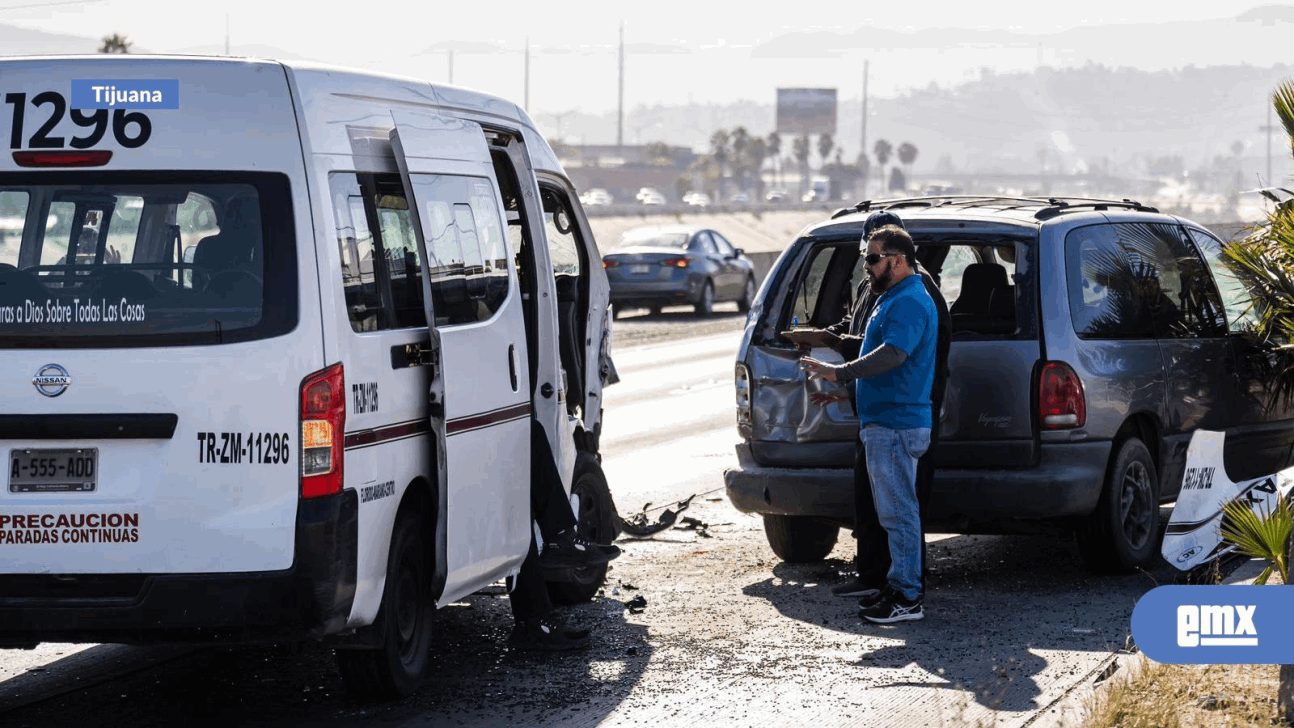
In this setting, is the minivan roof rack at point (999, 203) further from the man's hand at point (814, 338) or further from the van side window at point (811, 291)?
the man's hand at point (814, 338)

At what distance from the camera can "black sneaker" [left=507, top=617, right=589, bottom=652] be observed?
283 inches

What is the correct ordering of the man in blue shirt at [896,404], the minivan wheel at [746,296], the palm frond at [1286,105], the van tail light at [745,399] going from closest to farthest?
the man in blue shirt at [896,404] < the palm frond at [1286,105] < the van tail light at [745,399] < the minivan wheel at [746,296]

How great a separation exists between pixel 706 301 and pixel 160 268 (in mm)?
26579

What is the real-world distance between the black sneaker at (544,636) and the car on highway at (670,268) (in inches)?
891

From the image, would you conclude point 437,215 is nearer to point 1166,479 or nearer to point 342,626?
point 342,626

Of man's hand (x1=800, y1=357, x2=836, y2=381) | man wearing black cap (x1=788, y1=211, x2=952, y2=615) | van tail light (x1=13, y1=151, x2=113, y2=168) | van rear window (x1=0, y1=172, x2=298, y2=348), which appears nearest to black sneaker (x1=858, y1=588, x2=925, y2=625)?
man wearing black cap (x1=788, y1=211, x2=952, y2=615)

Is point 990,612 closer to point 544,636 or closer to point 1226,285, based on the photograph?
point 544,636

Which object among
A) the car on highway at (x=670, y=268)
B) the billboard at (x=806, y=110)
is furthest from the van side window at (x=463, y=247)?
the billboard at (x=806, y=110)

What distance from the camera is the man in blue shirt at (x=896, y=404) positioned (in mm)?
7711

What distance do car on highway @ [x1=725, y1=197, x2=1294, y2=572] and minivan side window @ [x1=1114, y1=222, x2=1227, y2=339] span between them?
0.04 ft

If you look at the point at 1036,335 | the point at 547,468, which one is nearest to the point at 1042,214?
the point at 1036,335

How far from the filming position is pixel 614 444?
15.0 metres

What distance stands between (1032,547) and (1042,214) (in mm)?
2064

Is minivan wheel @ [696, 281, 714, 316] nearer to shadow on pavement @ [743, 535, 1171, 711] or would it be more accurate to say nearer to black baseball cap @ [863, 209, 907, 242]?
Answer: shadow on pavement @ [743, 535, 1171, 711]
